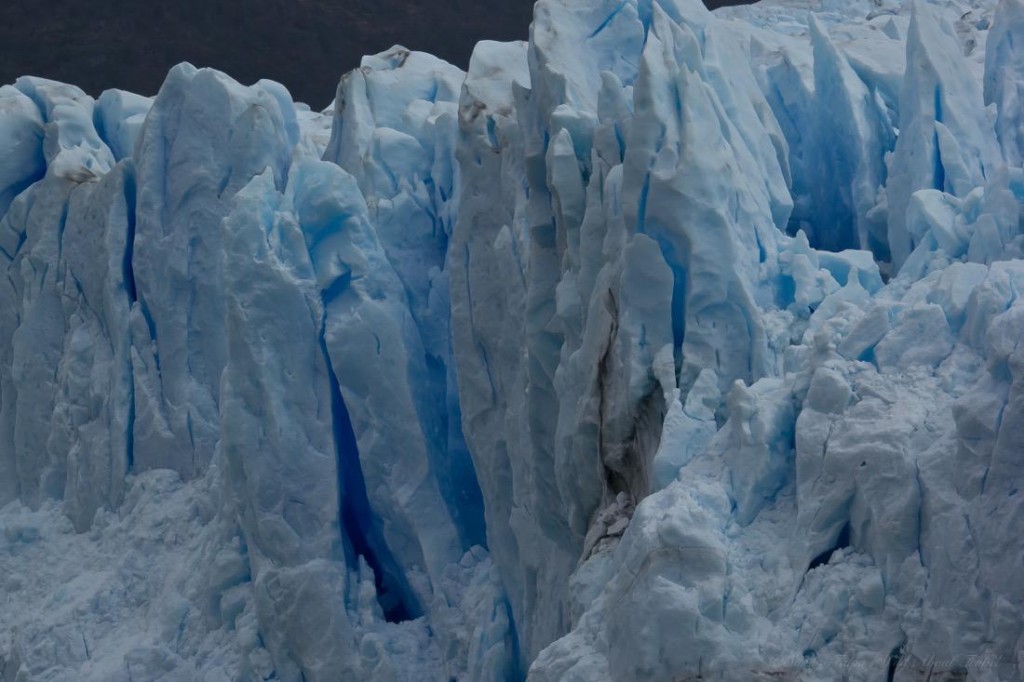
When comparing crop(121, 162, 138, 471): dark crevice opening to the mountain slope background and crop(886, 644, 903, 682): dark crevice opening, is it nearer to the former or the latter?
crop(886, 644, 903, 682): dark crevice opening

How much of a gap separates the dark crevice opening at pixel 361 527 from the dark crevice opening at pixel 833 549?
304cm

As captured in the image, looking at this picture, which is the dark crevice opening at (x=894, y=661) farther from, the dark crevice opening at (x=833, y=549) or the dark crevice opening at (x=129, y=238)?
the dark crevice opening at (x=129, y=238)

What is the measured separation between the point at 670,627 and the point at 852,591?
1.56 ft

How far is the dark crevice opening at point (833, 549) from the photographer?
379 centimetres

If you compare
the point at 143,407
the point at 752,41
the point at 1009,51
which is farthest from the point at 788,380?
the point at 143,407

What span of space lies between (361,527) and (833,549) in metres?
3.29

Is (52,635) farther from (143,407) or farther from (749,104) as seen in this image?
(749,104)

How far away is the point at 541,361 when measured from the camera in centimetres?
562

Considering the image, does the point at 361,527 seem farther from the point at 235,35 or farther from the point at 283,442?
the point at 235,35

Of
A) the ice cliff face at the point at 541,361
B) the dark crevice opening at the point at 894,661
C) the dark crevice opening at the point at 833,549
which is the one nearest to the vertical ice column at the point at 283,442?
the ice cliff face at the point at 541,361

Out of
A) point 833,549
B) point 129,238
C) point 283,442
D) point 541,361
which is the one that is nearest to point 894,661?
point 833,549

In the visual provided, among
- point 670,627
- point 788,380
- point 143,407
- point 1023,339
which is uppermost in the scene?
point 1023,339

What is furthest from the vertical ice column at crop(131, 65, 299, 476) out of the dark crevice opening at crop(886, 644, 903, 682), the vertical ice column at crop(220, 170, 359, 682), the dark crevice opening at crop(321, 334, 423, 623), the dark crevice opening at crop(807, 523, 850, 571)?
the dark crevice opening at crop(886, 644, 903, 682)

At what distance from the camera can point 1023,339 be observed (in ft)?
11.7
